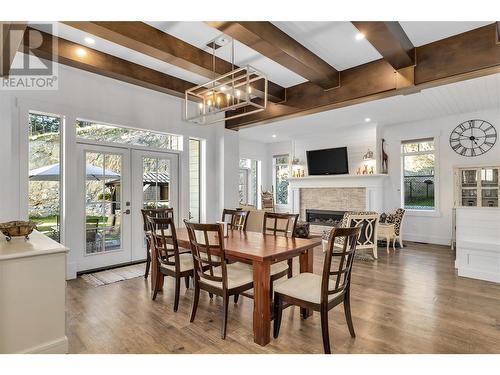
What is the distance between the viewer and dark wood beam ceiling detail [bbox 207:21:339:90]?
8.20 feet

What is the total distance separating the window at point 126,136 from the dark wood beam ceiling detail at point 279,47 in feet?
8.68

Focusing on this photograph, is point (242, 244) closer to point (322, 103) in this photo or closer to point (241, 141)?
point (322, 103)

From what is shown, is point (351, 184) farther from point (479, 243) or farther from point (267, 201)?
point (479, 243)

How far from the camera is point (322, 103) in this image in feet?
13.7

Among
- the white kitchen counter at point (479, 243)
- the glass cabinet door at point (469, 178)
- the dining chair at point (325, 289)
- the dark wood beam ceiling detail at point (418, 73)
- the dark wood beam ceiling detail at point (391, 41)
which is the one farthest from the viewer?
the glass cabinet door at point (469, 178)

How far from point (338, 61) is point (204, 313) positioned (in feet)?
11.1

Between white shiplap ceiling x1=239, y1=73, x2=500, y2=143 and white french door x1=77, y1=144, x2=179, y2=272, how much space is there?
3.52 meters

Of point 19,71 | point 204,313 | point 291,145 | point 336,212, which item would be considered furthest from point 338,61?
point 291,145

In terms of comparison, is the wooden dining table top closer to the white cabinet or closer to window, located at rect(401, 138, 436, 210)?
the white cabinet

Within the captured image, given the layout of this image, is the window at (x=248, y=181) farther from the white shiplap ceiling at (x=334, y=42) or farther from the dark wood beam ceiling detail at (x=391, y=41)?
the dark wood beam ceiling detail at (x=391, y=41)

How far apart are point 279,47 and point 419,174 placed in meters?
5.48

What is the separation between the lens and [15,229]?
91.8 inches

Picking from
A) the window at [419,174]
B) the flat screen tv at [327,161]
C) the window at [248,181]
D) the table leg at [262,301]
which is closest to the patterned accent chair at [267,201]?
the window at [248,181]

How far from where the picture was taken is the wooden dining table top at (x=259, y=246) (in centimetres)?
226
